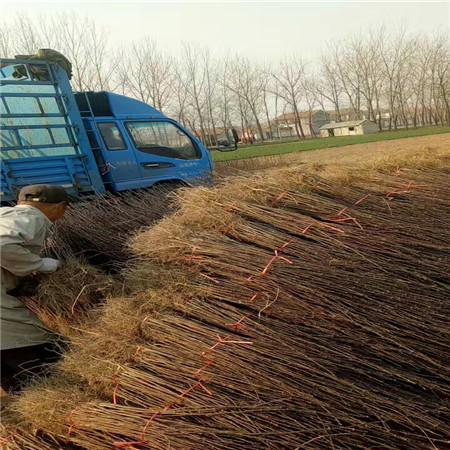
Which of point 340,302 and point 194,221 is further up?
point 194,221

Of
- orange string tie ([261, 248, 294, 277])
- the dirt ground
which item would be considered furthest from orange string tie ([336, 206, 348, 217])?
the dirt ground

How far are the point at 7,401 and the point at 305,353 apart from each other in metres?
2.05

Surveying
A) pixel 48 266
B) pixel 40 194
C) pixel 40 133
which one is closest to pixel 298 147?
pixel 40 133

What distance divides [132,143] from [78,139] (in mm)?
1008

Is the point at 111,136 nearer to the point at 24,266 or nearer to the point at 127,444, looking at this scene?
the point at 24,266

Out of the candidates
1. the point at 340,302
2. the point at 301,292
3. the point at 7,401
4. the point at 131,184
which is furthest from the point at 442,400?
the point at 131,184

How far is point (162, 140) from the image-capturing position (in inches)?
313

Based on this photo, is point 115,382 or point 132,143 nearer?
point 115,382

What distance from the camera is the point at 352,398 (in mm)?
1955

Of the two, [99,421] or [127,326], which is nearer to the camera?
[99,421]

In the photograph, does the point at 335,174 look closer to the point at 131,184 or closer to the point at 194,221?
the point at 194,221

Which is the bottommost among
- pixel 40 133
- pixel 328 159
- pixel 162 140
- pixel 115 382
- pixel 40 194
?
pixel 328 159

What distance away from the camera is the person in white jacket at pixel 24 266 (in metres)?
2.72

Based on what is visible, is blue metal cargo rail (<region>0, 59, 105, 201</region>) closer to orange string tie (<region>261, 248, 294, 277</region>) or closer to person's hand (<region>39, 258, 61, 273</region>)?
person's hand (<region>39, 258, 61, 273</region>)
